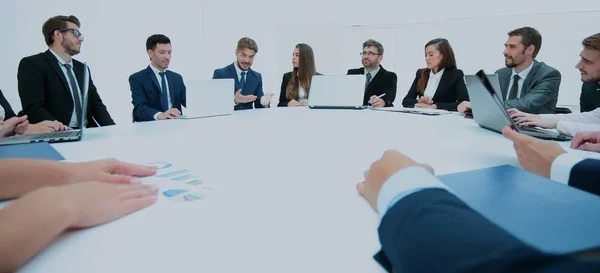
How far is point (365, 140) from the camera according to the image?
1.46m

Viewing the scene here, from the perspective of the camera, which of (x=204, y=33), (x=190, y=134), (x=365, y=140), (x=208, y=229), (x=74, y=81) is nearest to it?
(x=208, y=229)

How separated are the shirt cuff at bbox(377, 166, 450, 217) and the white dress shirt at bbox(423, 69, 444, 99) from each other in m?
3.35

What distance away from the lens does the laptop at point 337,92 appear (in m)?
3.03

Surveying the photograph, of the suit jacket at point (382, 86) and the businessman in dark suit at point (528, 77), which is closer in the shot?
the businessman in dark suit at point (528, 77)

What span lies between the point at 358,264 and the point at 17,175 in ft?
2.29

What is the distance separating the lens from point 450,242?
1.15 ft

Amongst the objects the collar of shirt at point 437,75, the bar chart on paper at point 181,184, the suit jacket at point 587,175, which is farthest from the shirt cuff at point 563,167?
the collar of shirt at point 437,75

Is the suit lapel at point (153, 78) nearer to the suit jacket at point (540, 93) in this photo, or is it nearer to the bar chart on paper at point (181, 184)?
the bar chart on paper at point (181, 184)

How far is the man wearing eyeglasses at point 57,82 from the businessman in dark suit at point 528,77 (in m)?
3.24

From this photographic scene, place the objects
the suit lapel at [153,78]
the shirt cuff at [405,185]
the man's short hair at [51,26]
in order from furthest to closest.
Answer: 1. the suit lapel at [153,78]
2. the man's short hair at [51,26]
3. the shirt cuff at [405,185]

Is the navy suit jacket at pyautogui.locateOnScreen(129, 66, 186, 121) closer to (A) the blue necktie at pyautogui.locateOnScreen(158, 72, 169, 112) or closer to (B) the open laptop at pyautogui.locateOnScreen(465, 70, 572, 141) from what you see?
(A) the blue necktie at pyautogui.locateOnScreen(158, 72, 169, 112)

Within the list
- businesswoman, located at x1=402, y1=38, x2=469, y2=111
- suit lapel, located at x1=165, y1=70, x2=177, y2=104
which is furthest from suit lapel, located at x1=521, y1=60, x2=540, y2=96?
suit lapel, located at x1=165, y1=70, x2=177, y2=104

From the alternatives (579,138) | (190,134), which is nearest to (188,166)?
(190,134)

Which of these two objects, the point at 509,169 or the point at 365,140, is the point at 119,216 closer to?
the point at 509,169
